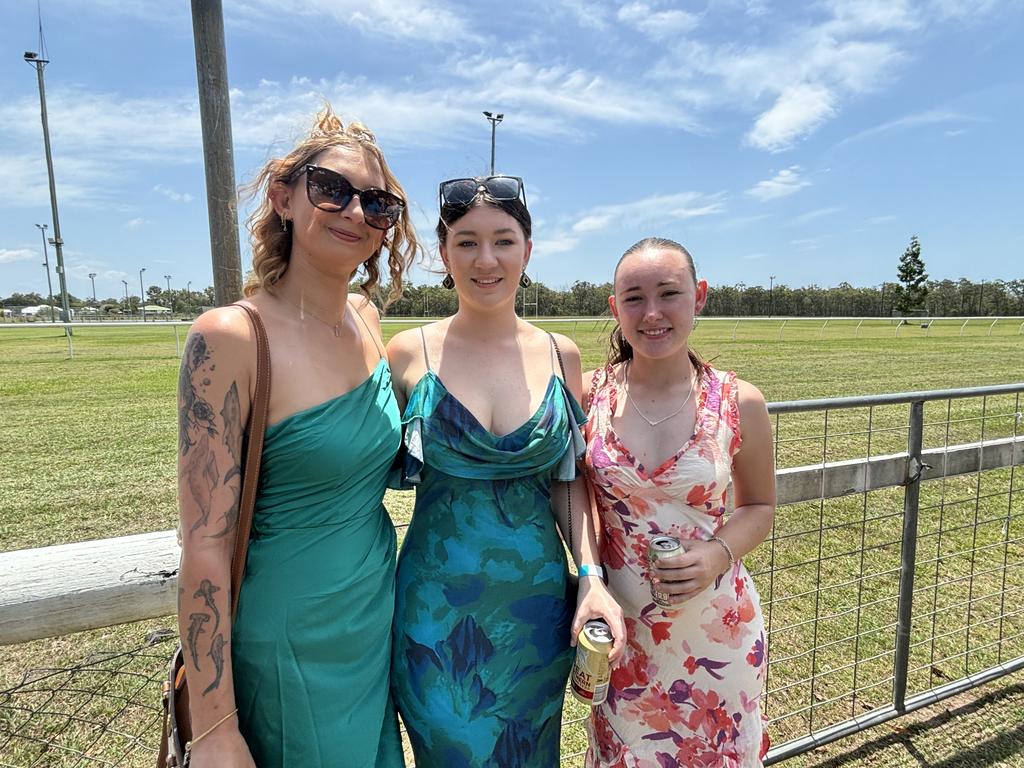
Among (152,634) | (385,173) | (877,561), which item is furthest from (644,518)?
(877,561)

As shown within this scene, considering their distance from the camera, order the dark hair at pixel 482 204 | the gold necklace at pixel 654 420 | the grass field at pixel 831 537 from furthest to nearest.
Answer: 1. the grass field at pixel 831 537
2. the gold necklace at pixel 654 420
3. the dark hair at pixel 482 204

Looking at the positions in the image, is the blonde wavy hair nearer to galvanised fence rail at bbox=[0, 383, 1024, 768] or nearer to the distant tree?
galvanised fence rail at bbox=[0, 383, 1024, 768]

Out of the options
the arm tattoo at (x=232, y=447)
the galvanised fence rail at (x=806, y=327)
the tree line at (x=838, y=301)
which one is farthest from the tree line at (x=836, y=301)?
the arm tattoo at (x=232, y=447)

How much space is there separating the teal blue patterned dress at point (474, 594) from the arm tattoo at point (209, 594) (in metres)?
0.53

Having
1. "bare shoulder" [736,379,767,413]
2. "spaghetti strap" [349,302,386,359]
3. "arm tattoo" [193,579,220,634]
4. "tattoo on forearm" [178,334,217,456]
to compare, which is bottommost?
"arm tattoo" [193,579,220,634]

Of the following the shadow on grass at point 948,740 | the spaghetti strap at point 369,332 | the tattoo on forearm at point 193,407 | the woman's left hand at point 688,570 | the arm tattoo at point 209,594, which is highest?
the spaghetti strap at point 369,332

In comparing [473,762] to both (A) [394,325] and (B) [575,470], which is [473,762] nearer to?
(B) [575,470]

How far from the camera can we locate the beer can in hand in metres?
1.67

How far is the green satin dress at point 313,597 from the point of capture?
1.52 metres

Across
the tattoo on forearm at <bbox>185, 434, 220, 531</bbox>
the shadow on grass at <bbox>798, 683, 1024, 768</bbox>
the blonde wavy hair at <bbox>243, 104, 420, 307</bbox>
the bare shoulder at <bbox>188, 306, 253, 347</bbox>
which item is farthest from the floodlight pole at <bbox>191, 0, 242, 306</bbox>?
the shadow on grass at <bbox>798, 683, 1024, 768</bbox>

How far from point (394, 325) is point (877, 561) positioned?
26633 millimetres

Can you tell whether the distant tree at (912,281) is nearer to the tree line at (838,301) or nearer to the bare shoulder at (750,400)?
the tree line at (838,301)

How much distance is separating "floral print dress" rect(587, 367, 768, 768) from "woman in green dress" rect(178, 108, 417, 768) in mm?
701

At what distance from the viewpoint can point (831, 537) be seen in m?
5.30
